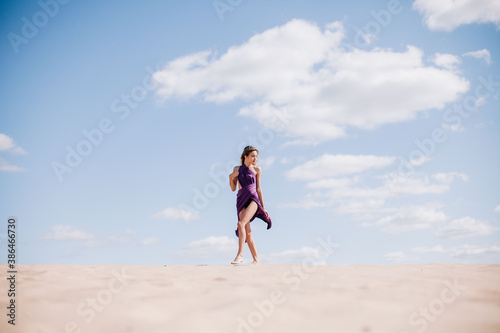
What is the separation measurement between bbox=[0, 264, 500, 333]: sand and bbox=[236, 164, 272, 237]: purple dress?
3.82m

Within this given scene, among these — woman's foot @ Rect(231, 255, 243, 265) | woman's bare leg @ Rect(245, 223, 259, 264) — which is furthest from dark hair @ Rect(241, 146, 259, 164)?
woman's foot @ Rect(231, 255, 243, 265)

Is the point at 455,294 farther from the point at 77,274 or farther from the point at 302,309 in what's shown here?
the point at 77,274

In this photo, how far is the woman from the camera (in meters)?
7.30

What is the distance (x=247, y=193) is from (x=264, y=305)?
472 cm

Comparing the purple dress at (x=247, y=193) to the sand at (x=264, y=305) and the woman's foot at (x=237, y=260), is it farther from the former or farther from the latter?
the sand at (x=264, y=305)

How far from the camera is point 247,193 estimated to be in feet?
24.4

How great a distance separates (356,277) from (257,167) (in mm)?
4235

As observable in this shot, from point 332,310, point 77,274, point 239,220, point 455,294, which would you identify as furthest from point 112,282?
point 239,220

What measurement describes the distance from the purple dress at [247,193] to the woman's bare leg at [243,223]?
0.31ft

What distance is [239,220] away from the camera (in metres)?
7.41

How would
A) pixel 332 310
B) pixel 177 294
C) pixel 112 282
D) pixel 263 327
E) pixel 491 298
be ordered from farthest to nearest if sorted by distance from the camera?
pixel 112 282, pixel 177 294, pixel 491 298, pixel 332 310, pixel 263 327

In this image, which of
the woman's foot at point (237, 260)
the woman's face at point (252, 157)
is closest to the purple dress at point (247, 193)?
the woman's face at point (252, 157)

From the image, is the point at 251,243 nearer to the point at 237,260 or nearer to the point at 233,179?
the point at 237,260

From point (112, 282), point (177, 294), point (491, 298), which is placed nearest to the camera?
point (491, 298)
